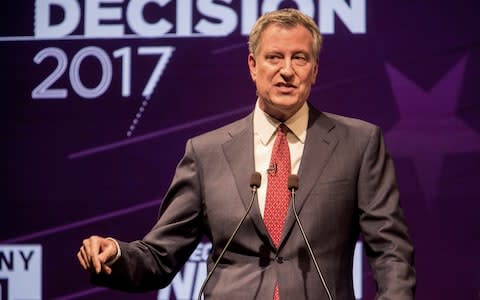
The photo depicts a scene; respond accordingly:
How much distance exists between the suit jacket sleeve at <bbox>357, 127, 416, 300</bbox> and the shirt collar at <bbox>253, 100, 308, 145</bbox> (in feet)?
0.72

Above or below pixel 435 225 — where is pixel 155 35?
above

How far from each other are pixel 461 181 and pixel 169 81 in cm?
142

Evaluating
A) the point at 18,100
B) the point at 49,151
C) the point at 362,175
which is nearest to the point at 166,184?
the point at 49,151

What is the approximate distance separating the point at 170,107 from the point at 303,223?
5.15 ft

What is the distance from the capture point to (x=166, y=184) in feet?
12.6

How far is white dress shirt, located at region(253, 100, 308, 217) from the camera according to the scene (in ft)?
8.41

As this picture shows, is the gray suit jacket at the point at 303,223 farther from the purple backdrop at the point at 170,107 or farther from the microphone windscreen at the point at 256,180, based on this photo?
the purple backdrop at the point at 170,107

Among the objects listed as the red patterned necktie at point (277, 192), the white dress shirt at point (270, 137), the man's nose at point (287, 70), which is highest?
the man's nose at point (287, 70)

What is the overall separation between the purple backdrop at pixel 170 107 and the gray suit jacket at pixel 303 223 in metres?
1.18

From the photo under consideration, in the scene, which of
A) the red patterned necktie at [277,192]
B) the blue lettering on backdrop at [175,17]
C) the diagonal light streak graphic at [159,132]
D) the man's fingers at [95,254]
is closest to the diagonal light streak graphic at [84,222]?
the diagonal light streak graphic at [159,132]

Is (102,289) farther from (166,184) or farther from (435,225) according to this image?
(435,225)

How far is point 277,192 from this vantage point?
97.8 inches

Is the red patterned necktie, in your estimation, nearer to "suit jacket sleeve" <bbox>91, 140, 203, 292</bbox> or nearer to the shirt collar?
the shirt collar

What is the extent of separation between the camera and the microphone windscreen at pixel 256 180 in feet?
7.75
